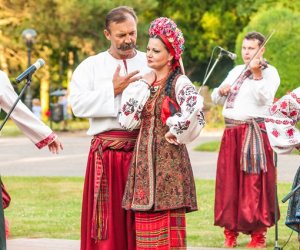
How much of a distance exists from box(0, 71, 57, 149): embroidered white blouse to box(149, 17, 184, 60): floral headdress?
912 mm

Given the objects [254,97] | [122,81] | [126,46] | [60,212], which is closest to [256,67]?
[254,97]

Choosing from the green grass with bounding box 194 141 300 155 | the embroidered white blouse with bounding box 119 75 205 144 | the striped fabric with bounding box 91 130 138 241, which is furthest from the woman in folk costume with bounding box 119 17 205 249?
the green grass with bounding box 194 141 300 155

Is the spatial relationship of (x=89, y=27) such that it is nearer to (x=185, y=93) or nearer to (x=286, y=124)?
(x=185, y=93)

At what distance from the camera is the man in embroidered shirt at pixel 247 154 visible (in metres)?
8.91

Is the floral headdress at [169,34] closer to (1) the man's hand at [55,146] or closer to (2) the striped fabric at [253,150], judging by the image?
(1) the man's hand at [55,146]

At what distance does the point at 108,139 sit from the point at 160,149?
448 millimetres

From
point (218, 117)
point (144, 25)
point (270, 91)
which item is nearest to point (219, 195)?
point (270, 91)

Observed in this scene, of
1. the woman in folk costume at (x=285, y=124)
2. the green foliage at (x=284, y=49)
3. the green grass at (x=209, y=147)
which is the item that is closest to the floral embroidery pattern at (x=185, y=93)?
the woman in folk costume at (x=285, y=124)

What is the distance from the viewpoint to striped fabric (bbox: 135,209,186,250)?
6.24m

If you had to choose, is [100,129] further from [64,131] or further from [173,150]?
[64,131]

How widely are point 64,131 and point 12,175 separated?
45.8 feet

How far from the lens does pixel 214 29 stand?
134 feet

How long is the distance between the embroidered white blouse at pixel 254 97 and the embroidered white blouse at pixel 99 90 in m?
2.27

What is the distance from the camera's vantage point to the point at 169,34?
628 cm
